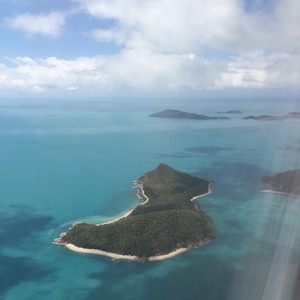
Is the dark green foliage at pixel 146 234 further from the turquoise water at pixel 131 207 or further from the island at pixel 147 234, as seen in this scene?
the turquoise water at pixel 131 207

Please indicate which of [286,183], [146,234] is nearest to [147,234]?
[146,234]

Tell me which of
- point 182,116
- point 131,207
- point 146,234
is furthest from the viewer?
point 182,116

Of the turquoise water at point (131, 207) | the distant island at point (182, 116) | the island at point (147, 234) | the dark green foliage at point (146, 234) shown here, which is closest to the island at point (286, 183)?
the turquoise water at point (131, 207)

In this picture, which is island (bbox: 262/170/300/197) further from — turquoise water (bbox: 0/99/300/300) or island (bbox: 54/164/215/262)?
island (bbox: 54/164/215/262)

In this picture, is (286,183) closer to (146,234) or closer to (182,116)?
(146,234)

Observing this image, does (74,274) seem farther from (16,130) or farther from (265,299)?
(16,130)

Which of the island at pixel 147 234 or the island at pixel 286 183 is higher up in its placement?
the island at pixel 286 183
